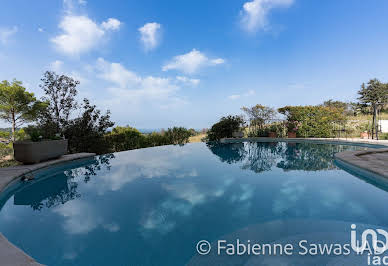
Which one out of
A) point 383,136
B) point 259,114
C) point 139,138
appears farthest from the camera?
point 259,114

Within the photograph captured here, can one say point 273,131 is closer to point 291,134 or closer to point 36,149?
point 291,134

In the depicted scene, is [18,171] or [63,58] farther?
[63,58]

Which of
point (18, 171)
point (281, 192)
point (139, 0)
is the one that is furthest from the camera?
point (139, 0)

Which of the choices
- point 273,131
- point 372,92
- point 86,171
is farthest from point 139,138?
point 372,92

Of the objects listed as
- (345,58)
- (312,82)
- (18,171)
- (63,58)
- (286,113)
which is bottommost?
(18,171)

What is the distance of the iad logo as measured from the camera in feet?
6.09

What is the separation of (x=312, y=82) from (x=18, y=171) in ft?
86.7

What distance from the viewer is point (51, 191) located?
13.2 feet

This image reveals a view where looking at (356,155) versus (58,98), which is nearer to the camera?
Answer: (356,155)

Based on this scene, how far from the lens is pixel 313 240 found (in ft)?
6.62

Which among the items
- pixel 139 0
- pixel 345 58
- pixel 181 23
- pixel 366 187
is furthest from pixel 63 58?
pixel 345 58

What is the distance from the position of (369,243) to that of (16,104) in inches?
577

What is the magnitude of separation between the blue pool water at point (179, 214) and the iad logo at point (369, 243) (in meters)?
0.10

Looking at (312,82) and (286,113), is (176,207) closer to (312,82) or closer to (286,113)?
(286,113)
